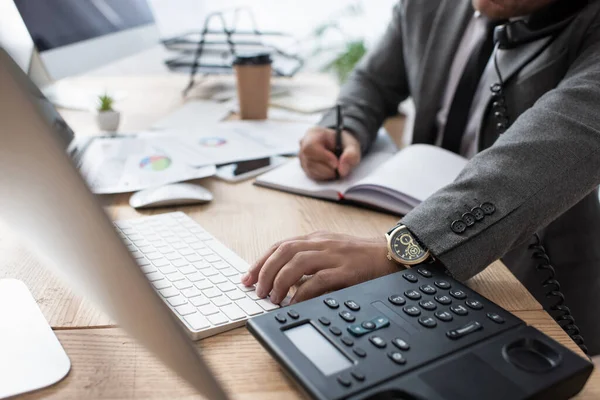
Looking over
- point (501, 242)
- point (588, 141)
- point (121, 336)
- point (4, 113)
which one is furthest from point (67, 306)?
point (588, 141)

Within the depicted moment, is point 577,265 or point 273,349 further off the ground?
point 273,349

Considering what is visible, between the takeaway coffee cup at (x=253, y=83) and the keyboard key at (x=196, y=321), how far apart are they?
85 centimetres

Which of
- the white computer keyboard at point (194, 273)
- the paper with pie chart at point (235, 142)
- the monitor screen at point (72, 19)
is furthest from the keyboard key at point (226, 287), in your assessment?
the monitor screen at point (72, 19)

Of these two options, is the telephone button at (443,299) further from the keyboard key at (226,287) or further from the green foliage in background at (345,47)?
the green foliage in background at (345,47)

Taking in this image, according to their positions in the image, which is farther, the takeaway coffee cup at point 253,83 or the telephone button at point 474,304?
the takeaway coffee cup at point 253,83

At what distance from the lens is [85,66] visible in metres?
1.18

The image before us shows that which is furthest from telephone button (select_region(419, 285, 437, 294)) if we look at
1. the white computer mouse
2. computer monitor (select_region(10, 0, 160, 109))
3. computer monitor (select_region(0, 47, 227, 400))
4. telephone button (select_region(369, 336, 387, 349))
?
computer monitor (select_region(10, 0, 160, 109))

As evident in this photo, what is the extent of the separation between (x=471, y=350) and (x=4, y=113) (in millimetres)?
399

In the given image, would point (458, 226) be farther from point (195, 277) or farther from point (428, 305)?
point (195, 277)

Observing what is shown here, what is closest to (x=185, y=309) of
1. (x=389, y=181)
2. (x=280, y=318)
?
(x=280, y=318)

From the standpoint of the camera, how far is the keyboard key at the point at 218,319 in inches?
22.2

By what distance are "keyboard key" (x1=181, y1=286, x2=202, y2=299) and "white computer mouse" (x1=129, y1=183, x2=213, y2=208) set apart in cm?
28

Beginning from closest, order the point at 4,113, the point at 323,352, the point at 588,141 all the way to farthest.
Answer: the point at 4,113
the point at 323,352
the point at 588,141

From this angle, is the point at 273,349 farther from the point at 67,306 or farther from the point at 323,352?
the point at 67,306
